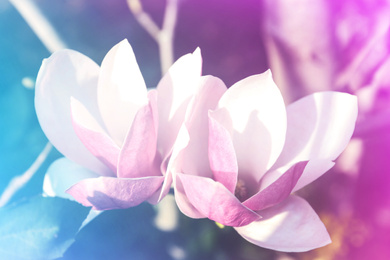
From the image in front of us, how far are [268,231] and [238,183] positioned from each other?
0.28 ft

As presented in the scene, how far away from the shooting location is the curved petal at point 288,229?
61cm

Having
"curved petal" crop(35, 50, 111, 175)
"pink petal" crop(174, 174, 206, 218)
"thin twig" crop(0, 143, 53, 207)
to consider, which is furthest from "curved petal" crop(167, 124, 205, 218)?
"thin twig" crop(0, 143, 53, 207)

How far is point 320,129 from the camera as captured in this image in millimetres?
626

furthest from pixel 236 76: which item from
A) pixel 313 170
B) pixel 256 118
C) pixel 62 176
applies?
pixel 62 176

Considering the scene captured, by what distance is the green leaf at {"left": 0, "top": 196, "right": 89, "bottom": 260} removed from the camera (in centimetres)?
71

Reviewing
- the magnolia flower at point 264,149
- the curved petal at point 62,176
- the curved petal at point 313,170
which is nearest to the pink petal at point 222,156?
the magnolia flower at point 264,149

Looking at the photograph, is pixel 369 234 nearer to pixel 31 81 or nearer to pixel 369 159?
pixel 369 159

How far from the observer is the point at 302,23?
677 mm

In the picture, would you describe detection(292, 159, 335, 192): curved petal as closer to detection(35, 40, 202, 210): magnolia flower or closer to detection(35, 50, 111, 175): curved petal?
detection(35, 40, 202, 210): magnolia flower

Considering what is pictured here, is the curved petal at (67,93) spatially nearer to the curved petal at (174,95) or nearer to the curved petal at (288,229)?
the curved petal at (174,95)

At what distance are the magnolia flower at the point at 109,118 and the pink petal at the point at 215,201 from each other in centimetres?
6

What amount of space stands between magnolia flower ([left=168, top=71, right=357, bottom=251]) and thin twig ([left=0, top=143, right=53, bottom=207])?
248 mm

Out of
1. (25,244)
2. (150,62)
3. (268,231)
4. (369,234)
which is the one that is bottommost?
(369,234)

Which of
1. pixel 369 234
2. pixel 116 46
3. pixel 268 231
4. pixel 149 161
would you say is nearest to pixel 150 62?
pixel 116 46
